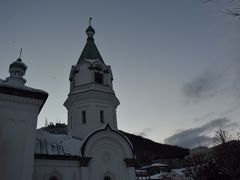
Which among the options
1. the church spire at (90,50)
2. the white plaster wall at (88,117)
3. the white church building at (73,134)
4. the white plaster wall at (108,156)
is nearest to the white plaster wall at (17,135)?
the white church building at (73,134)

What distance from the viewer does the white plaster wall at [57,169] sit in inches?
535

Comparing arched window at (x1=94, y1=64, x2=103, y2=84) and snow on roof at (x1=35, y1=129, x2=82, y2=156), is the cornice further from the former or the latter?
arched window at (x1=94, y1=64, x2=103, y2=84)

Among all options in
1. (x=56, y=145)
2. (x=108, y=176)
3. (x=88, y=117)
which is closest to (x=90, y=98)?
(x=88, y=117)

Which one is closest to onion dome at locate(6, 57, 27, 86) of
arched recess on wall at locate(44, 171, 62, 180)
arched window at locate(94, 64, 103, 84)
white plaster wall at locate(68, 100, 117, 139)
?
white plaster wall at locate(68, 100, 117, 139)

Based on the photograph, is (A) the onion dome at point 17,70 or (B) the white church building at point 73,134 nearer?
(B) the white church building at point 73,134

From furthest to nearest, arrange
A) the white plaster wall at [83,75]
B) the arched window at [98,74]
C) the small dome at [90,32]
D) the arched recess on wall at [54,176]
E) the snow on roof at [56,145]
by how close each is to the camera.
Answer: the small dome at [90,32] < the arched window at [98,74] < the white plaster wall at [83,75] < the snow on roof at [56,145] < the arched recess on wall at [54,176]

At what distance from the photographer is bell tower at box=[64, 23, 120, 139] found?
1808 centimetres

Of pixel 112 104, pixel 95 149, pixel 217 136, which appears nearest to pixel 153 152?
pixel 217 136

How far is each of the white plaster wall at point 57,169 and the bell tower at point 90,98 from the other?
3.44 meters

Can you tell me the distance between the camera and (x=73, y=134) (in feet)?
60.1

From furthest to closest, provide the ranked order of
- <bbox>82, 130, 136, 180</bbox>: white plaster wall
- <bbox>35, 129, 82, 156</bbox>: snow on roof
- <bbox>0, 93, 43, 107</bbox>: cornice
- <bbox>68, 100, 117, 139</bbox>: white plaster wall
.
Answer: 1. <bbox>68, 100, 117, 139</bbox>: white plaster wall
2. <bbox>82, 130, 136, 180</bbox>: white plaster wall
3. <bbox>35, 129, 82, 156</bbox>: snow on roof
4. <bbox>0, 93, 43, 107</bbox>: cornice

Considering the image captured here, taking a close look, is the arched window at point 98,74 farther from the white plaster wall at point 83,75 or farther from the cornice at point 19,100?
the cornice at point 19,100

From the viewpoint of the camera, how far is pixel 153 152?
132ft

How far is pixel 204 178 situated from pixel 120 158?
15033 mm
